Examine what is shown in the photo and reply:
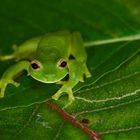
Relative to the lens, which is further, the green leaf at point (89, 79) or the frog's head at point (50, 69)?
the frog's head at point (50, 69)

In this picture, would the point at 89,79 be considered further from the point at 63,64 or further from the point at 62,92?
the point at 63,64

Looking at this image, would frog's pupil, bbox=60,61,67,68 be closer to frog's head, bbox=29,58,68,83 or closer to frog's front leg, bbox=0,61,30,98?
frog's head, bbox=29,58,68,83

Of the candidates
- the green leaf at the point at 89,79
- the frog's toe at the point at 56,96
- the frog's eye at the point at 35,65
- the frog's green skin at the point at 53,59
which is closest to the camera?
the green leaf at the point at 89,79

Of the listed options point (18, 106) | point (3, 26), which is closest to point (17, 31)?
point (3, 26)

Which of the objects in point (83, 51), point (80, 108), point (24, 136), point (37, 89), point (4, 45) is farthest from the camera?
point (4, 45)

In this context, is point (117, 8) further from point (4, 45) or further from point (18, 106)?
point (18, 106)

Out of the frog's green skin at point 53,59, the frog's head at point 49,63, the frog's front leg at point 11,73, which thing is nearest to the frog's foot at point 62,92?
the frog's green skin at point 53,59

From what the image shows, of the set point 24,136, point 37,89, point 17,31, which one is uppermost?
point 17,31

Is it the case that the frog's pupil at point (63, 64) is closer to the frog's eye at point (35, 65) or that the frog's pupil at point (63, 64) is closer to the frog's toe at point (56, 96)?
the frog's eye at point (35, 65)
